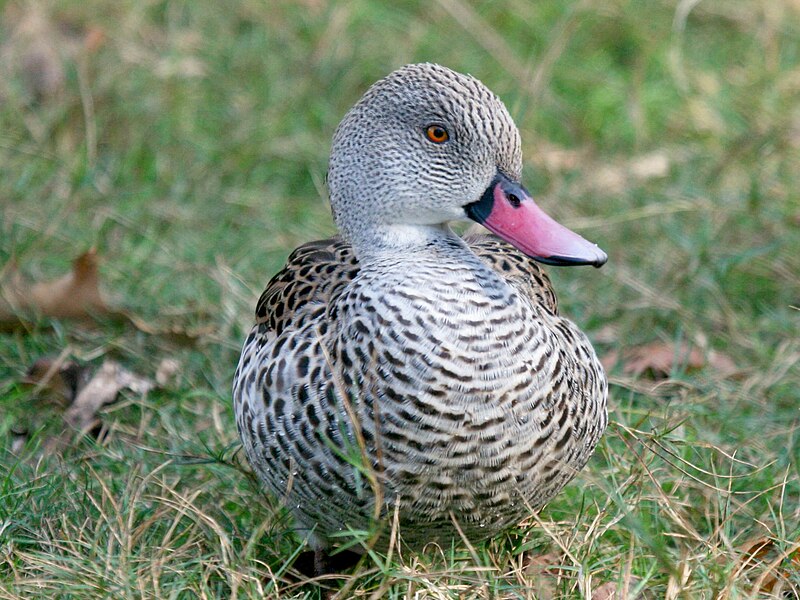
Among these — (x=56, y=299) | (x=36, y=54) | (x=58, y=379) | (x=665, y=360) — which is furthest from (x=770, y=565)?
(x=36, y=54)

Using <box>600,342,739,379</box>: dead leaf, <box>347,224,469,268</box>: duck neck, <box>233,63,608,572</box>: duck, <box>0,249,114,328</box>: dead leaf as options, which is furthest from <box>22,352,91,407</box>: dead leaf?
<box>600,342,739,379</box>: dead leaf

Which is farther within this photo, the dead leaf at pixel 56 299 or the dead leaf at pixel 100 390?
the dead leaf at pixel 56 299

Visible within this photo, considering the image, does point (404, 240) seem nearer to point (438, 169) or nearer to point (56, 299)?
point (438, 169)

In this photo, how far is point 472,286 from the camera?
2.54 metres

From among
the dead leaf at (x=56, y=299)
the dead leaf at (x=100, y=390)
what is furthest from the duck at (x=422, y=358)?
the dead leaf at (x=56, y=299)

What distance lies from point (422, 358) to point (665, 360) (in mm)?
1661

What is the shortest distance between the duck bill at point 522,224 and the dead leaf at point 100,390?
145 cm

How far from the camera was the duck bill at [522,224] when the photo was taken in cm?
262

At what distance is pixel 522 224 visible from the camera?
2.67 m

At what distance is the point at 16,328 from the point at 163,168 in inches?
54.7

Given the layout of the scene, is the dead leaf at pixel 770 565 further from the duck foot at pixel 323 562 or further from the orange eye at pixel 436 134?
the orange eye at pixel 436 134

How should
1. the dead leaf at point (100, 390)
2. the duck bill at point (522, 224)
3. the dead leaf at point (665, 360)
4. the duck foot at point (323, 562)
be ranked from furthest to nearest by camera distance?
the dead leaf at point (665, 360) < the dead leaf at point (100, 390) < the duck foot at point (323, 562) < the duck bill at point (522, 224)

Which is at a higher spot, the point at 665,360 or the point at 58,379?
the point at 665,360

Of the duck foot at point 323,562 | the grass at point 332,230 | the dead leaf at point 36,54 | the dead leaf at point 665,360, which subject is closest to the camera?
the grass at point 332,230
